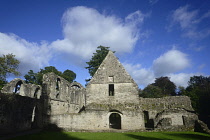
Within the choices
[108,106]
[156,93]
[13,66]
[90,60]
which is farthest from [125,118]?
[156,93]

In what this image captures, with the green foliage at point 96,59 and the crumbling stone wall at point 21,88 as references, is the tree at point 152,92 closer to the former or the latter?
the green foliage at point 96,59

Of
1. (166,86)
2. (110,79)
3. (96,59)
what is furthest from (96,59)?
(166,86)

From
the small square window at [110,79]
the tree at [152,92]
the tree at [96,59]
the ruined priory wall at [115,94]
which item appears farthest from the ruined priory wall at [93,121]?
the tree at [152,92]

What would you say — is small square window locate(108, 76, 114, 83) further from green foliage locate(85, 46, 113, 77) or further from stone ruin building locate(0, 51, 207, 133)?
green foliage locate(85, 46, 113, 77)

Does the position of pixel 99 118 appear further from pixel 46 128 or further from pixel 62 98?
pixel 62 98

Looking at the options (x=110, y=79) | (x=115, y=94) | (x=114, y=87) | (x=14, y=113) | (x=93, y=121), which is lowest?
(x=93, y=121)

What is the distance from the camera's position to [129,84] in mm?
18328

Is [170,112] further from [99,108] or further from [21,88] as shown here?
[21,88]

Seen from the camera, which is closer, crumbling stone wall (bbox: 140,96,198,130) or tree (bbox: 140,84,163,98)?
crumbling stone wall (bbox: 140,96,198,130)

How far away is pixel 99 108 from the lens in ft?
54.6

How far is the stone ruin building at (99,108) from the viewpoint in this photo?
14047mm

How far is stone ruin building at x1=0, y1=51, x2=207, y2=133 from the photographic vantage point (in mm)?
14047

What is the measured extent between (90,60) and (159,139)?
27.2m

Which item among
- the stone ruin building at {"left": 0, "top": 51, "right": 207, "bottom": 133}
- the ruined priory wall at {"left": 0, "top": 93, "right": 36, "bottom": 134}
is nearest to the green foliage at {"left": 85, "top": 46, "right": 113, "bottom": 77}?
the stone ruin building at {"left": 0, "top": 51, "right": 207, "bottom": 133}
